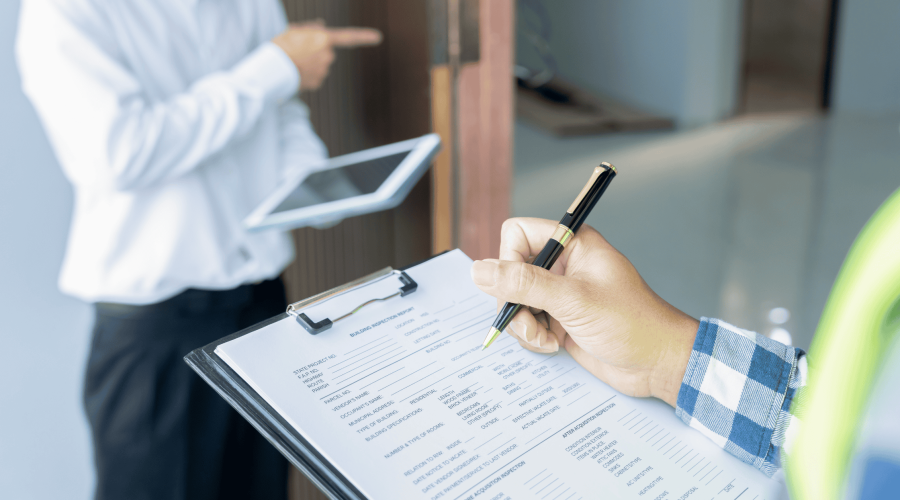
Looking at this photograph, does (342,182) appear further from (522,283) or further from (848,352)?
(848,352)

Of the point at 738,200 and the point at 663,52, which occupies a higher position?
the point at 663,52

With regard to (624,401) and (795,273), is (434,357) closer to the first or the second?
(624,401)

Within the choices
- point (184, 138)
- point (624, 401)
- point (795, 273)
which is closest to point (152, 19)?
point (184, 138)

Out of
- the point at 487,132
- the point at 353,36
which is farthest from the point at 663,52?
the point at 353,36

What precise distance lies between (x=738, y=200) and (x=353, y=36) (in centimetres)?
240

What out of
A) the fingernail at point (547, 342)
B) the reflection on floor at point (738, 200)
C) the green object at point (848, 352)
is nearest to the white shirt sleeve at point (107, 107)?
the fingernail at point (547, 342)

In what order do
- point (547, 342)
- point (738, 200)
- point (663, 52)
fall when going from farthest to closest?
point (663, 52), point (738, 200), point (547, 342)

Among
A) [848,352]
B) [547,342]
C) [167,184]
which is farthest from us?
[167,184]

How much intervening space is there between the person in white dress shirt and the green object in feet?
2.32

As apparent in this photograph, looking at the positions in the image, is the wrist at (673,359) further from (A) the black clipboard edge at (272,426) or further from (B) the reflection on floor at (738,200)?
(B) the reflection on floor at (738,200)

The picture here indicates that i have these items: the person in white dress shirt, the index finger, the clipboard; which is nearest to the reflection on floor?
the index finger

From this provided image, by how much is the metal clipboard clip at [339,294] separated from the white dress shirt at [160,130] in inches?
14.8

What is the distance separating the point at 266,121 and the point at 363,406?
602 millimetres

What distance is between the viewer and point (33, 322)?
2.40 ft
